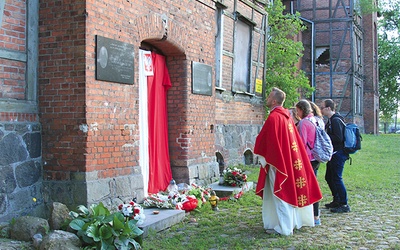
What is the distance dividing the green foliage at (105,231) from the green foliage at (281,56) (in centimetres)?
1049

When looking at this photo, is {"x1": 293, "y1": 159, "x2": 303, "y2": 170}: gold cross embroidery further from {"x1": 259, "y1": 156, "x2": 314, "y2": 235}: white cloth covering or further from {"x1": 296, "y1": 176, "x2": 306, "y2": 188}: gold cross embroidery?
{"x1": 259, "y1": 156, "x2": 314, "y2": 235}: white cloth covering

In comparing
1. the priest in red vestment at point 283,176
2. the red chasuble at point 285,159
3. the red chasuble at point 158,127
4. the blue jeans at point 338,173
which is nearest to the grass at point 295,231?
the priest in red vestment at point 283,176

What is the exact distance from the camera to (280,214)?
225 inches

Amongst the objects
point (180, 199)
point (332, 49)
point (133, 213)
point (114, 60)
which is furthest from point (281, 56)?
point (332, 49)

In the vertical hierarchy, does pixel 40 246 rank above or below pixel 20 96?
below

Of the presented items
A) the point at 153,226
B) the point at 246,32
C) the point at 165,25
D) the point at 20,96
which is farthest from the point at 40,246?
the point at 246,32

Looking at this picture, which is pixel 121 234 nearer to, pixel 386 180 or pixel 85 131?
pixel 85 131

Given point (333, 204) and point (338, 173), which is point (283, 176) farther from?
point (333, 204)

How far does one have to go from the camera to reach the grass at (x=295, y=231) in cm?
532

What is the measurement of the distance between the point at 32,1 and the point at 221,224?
385 cm

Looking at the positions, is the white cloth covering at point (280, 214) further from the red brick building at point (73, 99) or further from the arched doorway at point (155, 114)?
the arched doorway at point (155, 114)

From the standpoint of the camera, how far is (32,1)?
596 cm

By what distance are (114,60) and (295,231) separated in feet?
10.9

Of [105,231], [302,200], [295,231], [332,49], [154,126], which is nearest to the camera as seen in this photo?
[105,231]
